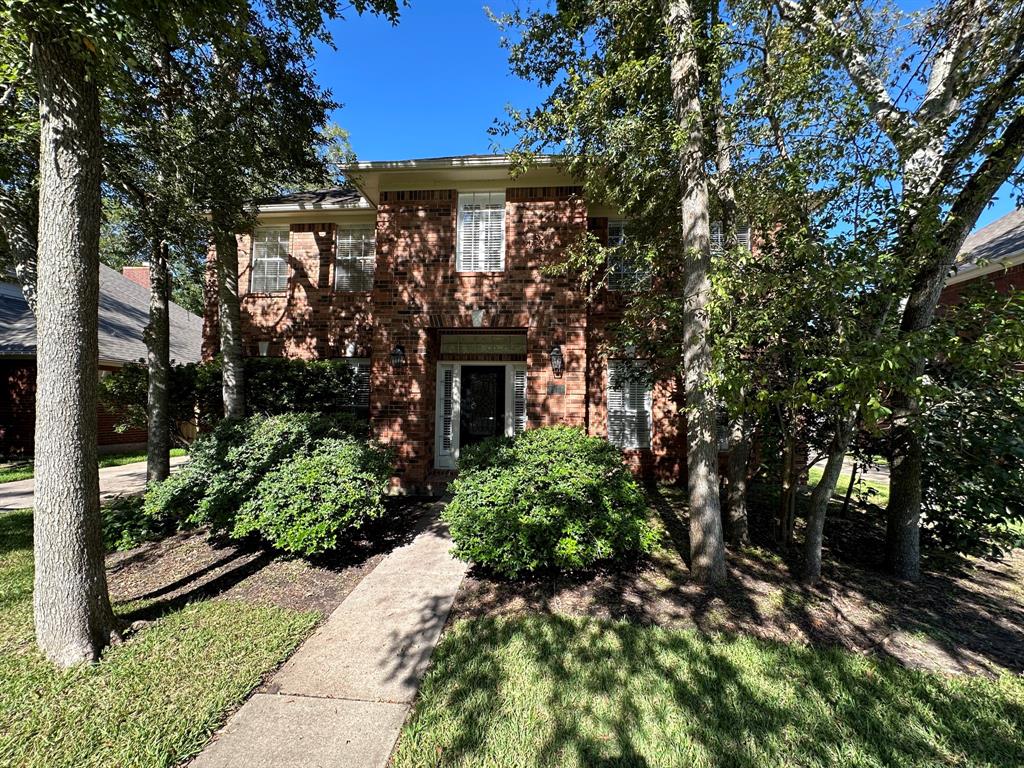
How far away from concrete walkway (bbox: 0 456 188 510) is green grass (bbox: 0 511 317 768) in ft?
13.7

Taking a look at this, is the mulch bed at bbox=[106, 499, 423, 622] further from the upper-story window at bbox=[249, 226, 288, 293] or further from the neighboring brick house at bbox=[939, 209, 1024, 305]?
the neighboring brick house at bbox=[939, 209, 1024, 305]

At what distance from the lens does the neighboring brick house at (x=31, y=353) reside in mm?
10703

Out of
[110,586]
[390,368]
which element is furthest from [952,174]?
[110,586]

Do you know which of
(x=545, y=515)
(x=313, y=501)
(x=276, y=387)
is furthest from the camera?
(x=276, y=387)

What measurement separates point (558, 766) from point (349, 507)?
3.18m

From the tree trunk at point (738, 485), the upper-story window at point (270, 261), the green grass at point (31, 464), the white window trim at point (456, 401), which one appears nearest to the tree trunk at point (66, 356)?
the white window trim at point (456, 401)

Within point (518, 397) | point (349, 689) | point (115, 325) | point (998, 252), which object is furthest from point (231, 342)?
point (998, 252)

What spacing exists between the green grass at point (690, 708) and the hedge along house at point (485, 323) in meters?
4.31

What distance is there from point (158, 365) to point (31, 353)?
27.6 ft

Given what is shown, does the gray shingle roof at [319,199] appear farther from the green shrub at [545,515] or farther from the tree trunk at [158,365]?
the green shrub at [545,515]

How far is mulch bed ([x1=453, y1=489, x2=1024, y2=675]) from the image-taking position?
3350mm

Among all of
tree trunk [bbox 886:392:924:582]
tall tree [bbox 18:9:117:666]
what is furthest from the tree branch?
tall tree [bbox 18:9:117:666]

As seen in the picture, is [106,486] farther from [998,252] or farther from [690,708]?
[998,252]

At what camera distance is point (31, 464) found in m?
10.2
